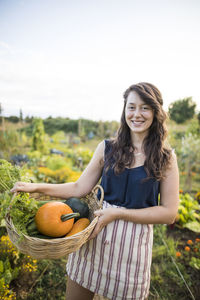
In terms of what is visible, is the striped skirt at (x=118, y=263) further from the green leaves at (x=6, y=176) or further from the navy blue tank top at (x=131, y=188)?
the green leaves at (x=6, y=176)

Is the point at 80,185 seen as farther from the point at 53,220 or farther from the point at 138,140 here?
the point at 138,140

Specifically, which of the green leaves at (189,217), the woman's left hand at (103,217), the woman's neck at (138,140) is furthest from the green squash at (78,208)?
the green leaves at (189,217)

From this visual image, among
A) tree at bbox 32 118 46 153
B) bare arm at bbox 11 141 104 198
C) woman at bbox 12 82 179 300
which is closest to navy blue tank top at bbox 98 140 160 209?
woman at bbox 12 82 179 300

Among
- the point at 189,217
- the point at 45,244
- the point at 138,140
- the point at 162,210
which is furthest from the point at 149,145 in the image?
the point at 189,217

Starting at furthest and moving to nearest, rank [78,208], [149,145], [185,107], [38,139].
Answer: [185,107]
[38,139]
[149,145]
[78,208]

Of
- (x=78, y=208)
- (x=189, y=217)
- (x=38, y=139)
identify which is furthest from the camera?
(x=38, y=139)

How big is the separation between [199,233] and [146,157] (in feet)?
8.68

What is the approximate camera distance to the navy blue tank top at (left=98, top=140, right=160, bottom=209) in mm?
1348

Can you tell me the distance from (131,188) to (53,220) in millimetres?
635

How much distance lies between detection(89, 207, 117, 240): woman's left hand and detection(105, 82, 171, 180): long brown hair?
0.32 metres

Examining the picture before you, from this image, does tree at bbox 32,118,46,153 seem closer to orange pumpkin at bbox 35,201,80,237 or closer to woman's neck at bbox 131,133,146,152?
woman's neck at bbox 131,133,146,152

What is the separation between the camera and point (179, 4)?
306 centimetres

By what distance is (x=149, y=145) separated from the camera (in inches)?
59.1

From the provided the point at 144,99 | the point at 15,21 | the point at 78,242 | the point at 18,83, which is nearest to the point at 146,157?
the point at 144,99
